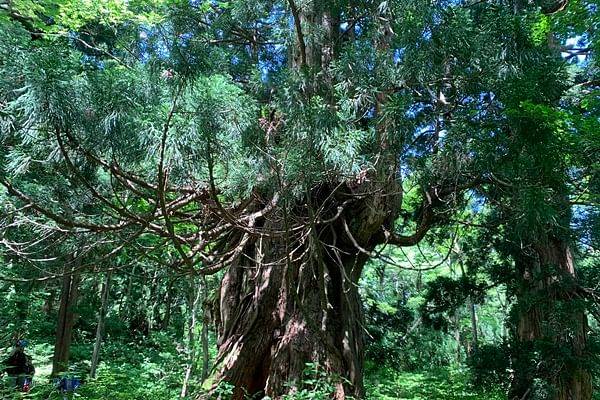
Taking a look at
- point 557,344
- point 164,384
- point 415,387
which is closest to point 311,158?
point 557,344

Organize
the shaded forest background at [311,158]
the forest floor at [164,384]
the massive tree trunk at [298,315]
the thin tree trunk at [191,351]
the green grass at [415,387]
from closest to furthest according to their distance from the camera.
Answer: the shaded forest background at [311,158] → the massive tree trunk at [298,315] → the thin tree trunk at [191,351] → the forest floor at [164,384] → the green grass at [415,387]

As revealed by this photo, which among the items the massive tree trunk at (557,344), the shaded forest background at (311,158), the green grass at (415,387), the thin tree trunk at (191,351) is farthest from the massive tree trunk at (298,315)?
the green grass at (415,387)

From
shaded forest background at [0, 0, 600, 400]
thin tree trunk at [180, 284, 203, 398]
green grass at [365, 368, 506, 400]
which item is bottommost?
green grass at [365, 368, 506, 400]

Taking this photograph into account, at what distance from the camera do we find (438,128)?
10.2 feet

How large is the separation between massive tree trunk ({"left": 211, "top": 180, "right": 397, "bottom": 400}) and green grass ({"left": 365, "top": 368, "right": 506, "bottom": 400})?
2.14 meters

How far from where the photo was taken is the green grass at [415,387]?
6.33m

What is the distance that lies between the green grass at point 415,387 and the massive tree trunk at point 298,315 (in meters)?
2.14

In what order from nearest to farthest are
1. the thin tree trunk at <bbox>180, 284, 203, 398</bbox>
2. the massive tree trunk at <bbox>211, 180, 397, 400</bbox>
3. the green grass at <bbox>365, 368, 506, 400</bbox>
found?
the massive tree trunk at <bbox>211, 180, 397, 400</bbox>
the thin tree trunk at <bbox>180, 284, 203, 398</bbox>
the green grass at <bbox>365, 368, 506, 400</bbox>

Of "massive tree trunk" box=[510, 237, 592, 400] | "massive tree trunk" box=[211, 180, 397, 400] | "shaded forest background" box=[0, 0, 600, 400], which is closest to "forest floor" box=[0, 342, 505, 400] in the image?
"shaded forest background" box=[0, 0, 600, 400]

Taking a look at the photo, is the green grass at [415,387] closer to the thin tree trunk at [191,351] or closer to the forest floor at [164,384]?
the forest floor at [164,384]

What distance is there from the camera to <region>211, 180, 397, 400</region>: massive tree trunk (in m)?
3.91

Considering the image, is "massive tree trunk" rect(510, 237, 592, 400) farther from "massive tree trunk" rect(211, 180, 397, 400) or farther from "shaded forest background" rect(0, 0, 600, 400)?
"massive tree trunk" rect(211, 180, 397, 400)

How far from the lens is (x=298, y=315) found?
4.07m

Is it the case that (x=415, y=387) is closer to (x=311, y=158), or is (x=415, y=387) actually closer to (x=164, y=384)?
(x=164, y=384)
